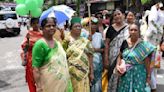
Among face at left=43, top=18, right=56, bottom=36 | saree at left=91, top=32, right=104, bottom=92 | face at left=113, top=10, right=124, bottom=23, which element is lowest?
saree at left=91, top=32, right=104, bottom=92

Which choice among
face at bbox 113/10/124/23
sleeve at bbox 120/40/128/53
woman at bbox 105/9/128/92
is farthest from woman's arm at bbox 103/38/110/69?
sleeve at bbox 120/40/128/53

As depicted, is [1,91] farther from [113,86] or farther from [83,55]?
[83,55]

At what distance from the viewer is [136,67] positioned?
16.7 feet

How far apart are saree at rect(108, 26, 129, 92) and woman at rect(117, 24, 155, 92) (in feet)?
1.47

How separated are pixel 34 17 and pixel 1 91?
3.48 m

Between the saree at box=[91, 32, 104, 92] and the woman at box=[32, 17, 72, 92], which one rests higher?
the woman at box=[32, 17, 72, 92]

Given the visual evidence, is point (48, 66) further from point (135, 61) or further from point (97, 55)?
point (97, 55)

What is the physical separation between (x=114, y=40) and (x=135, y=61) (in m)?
0.80

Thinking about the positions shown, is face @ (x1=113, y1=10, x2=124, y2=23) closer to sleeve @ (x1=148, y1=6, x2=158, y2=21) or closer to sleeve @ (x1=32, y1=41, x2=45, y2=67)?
sleeve @ (x1=32, y1=41, x2=45, y2=67)

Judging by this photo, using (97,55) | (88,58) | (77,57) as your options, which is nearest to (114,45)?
(97,55)

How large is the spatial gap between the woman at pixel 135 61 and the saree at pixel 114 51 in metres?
0.45

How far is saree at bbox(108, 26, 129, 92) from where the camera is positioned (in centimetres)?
568

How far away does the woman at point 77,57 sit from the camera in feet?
15.6

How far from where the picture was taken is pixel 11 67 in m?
12.7
